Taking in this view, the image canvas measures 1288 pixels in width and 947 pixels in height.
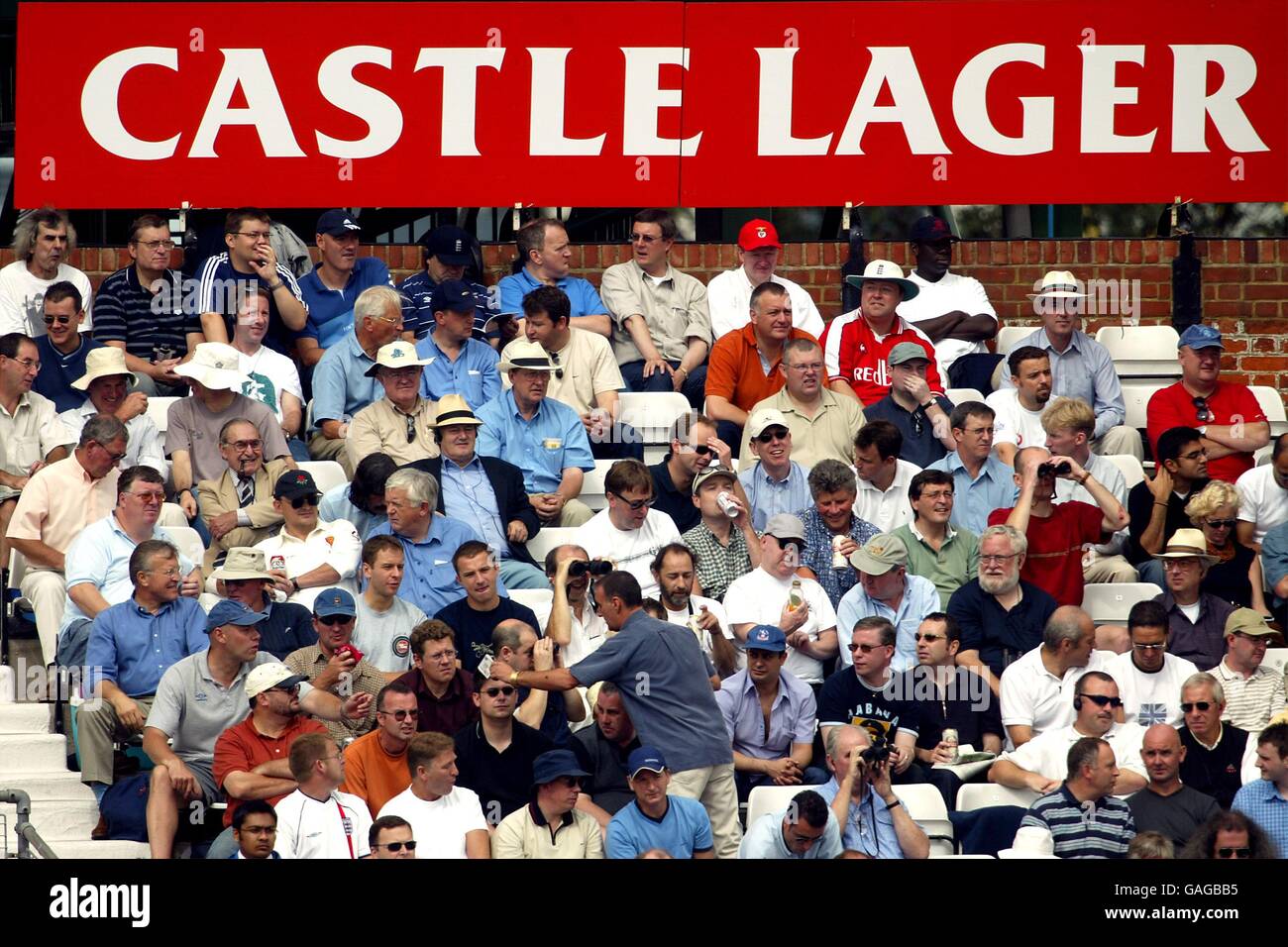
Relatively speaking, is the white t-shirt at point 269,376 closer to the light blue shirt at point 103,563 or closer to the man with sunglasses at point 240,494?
the man with sunglasses at point 240,494

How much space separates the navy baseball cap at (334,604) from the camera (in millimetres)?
10172

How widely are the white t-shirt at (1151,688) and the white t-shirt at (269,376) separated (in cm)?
445

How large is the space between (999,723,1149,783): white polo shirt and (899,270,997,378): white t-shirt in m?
3.27

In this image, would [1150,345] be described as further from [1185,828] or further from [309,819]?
[309,819]

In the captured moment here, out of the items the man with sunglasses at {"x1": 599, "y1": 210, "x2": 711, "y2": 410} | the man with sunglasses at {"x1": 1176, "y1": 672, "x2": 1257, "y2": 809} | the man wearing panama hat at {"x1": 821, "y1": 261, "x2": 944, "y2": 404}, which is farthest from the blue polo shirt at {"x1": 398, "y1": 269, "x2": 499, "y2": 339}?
the man with sunglasses at {"x1": 1176, "y1": 672, "x2": 1257, "y2": 809}

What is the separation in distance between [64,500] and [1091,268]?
6.48 meters

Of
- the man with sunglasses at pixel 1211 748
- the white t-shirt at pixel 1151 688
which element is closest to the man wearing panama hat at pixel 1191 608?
the white t-shirt at pixel 1151 688

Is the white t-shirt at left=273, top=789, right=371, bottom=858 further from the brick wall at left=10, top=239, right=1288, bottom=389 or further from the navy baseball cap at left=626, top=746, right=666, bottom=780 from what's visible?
the brick wall at left=10, top=239, right=1288, bottom=389

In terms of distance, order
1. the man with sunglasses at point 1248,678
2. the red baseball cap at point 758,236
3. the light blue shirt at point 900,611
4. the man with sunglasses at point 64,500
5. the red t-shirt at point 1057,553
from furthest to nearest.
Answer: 1. the red baseball cap at point 758,236
2. the red t-shirt at point 1057,553
3. the man with sunglasses at point 64,500
4. the light blue shirt at point 900,611
5. the man with sunglasses at point 1248,678

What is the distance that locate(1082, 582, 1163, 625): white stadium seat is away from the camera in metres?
11.4

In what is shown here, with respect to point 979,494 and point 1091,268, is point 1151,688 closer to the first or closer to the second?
point 979,494
